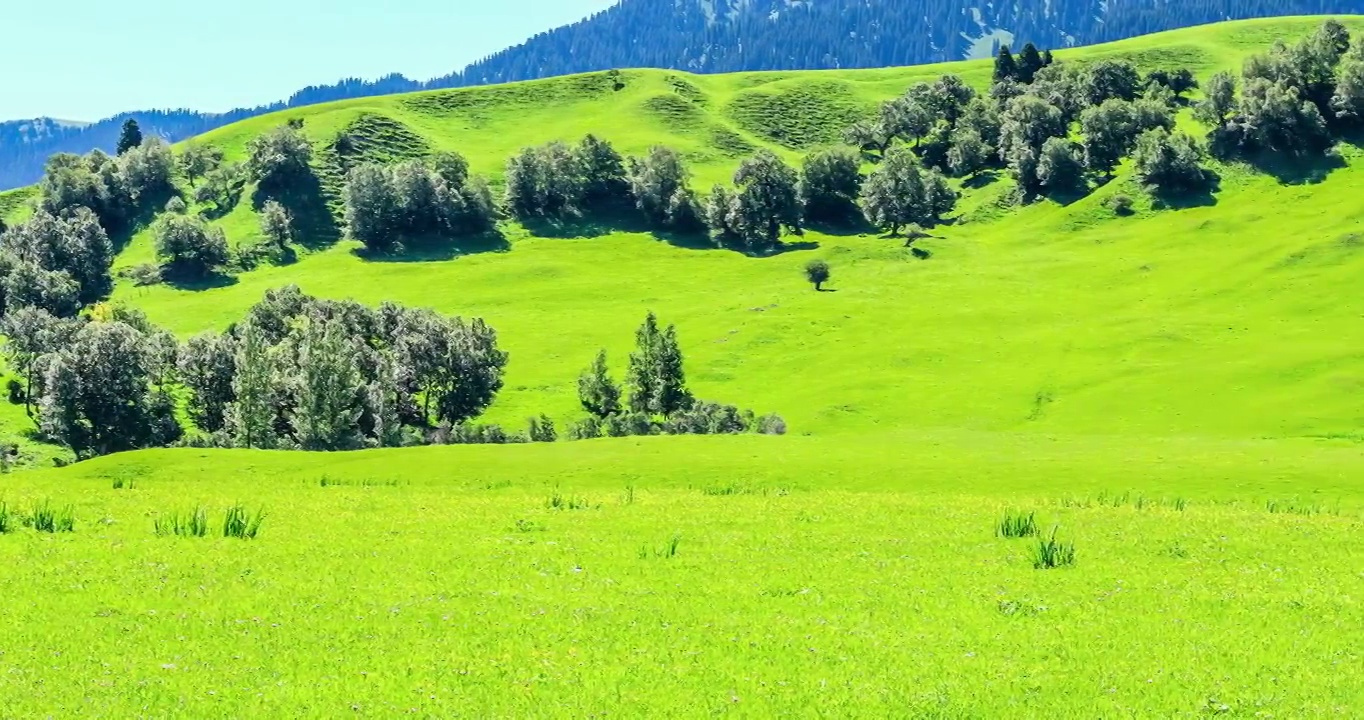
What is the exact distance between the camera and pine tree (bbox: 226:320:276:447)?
101 metres

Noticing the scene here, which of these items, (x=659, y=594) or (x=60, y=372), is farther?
(x=60, y=372)

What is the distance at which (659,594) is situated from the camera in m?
22.8

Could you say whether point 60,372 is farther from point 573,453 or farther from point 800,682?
point 800,682

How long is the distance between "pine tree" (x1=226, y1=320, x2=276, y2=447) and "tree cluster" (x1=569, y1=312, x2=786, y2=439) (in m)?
27.7

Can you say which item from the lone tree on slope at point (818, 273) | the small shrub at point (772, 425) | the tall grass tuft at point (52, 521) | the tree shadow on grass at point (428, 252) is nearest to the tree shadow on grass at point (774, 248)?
the lone tree on slope at point (818, 273)

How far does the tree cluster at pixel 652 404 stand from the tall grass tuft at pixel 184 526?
6961cm

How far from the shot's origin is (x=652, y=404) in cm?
11100

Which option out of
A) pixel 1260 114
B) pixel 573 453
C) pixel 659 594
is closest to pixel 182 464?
pixel 573 453

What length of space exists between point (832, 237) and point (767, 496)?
154 m

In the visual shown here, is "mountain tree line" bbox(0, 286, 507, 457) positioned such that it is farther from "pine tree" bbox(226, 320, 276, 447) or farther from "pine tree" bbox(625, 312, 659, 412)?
"pine tree" bbox(625, 312, 659, 412)

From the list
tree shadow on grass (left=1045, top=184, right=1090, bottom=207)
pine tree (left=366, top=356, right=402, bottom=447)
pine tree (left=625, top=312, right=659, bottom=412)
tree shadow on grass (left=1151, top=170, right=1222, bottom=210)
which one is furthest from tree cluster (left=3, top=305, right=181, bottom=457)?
tree shadow on grass (left=1151, top=170, right=1222, bottom=210)

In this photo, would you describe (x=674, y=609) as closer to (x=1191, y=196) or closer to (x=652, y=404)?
(x=652, y=404)

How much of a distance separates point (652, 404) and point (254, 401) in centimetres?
3707

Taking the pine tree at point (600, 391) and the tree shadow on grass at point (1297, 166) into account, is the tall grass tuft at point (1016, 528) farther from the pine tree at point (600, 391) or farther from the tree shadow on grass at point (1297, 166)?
the tree shadow on grass at point (1297, 166)
